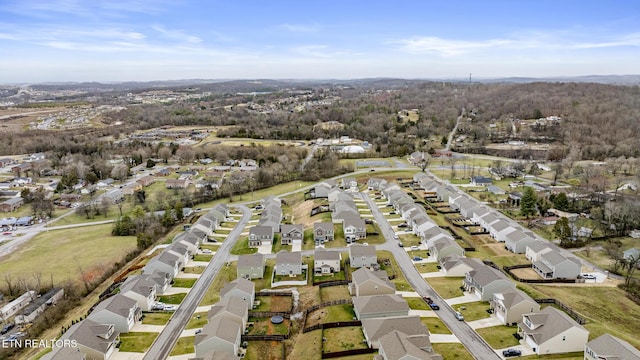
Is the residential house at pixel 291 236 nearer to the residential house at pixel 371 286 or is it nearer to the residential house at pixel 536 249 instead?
the residential house at pixel 371 286

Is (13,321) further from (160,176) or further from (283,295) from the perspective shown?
(160,176)

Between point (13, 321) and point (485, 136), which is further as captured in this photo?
point (485, 136)

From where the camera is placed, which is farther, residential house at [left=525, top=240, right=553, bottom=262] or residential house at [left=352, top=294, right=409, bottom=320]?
residential house at [left=525, top=240, right=553, bottom=262]

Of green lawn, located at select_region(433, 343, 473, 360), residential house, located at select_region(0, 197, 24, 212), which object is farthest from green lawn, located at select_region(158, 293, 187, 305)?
residential house, located at select_region(0, 197, 24, 212)

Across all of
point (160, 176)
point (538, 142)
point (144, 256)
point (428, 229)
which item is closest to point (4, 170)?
point (160, 176)

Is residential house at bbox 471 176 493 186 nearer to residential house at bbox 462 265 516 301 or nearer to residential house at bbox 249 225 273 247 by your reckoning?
residential house at bbox 462 265 516 301

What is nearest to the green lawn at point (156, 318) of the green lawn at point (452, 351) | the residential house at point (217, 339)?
the residential house at point (217, 339)

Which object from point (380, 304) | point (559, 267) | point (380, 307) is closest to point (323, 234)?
point (380, 304)
